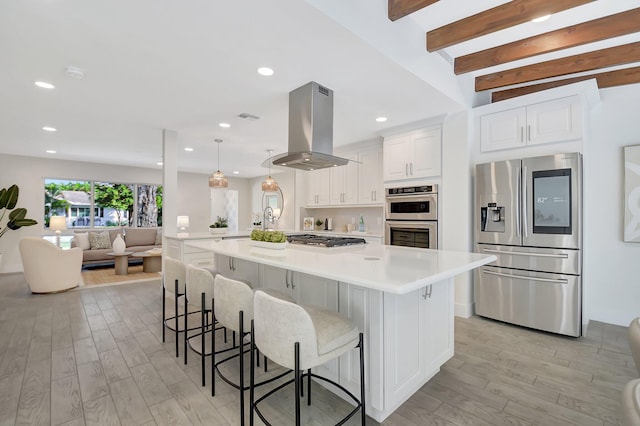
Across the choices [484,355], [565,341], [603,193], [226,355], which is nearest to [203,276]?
[226,355]

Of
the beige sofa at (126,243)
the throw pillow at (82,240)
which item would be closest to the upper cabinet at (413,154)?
the beige sofa at (126,243)

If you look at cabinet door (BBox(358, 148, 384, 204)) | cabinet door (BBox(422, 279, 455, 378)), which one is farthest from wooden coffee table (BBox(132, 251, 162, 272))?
cabinet door (BBox(422, 279, 455, 378))

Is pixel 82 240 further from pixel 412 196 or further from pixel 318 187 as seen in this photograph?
pixel 412 196

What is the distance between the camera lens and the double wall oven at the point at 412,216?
3.85 meters

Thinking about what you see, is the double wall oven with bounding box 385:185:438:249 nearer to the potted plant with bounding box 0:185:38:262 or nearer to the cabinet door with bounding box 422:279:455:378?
the cabinet door with bounding box 422:279:455:378

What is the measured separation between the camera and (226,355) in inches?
104

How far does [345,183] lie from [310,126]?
104 inches

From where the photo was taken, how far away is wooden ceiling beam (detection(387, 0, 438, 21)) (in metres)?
2.13

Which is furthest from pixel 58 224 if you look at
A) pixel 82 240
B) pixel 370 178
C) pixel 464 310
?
pixel 464 310

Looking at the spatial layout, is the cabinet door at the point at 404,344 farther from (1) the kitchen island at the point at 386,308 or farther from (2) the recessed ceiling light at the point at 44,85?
(2) the recessed ceiling light at the point at 44,85

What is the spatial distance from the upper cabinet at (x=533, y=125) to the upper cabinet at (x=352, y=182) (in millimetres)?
1715

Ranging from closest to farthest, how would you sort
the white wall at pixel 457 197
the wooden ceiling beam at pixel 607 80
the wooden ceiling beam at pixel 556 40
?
the wooden ceiling beam at pixel 556 40
the wooden ceiling beam at pixel 607 80
the white wall at pixel 457 197

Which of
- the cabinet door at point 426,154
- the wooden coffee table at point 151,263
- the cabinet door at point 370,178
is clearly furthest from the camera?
the wooden coffee table at point 151,263

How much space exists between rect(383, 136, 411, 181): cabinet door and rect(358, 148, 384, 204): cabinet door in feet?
1.78
